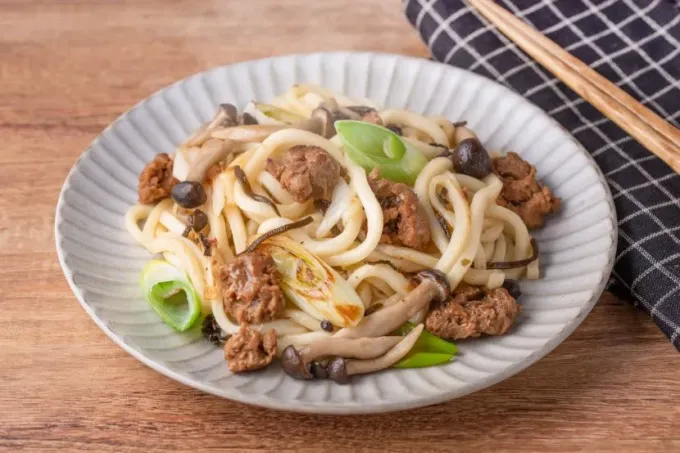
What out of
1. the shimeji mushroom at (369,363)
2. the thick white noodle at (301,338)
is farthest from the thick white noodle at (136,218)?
the shimeji mushroom at (369,363)

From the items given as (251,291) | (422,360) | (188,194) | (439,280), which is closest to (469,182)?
(439,280)

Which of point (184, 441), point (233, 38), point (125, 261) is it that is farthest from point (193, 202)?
point (233, 38)

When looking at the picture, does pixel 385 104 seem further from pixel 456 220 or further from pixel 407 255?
pixel 407 255

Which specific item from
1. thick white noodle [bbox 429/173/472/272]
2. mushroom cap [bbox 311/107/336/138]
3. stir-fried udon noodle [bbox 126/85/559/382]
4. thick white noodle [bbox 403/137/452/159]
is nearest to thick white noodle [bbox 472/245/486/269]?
stir-fried udon noodle [bbox 126/85/559/382]

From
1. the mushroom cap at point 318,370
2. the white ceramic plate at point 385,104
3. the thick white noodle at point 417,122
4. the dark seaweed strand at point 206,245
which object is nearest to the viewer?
the white ceramic plate at point 385,104

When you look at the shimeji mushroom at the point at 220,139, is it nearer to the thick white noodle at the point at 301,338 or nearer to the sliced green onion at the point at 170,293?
the sliced green onion at the point at 170,293

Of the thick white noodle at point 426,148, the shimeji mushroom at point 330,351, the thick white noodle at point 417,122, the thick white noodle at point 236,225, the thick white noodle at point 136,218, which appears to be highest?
the thick white noodle at point 426,148

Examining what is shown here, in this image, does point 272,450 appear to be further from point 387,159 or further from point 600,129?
point 600,129
